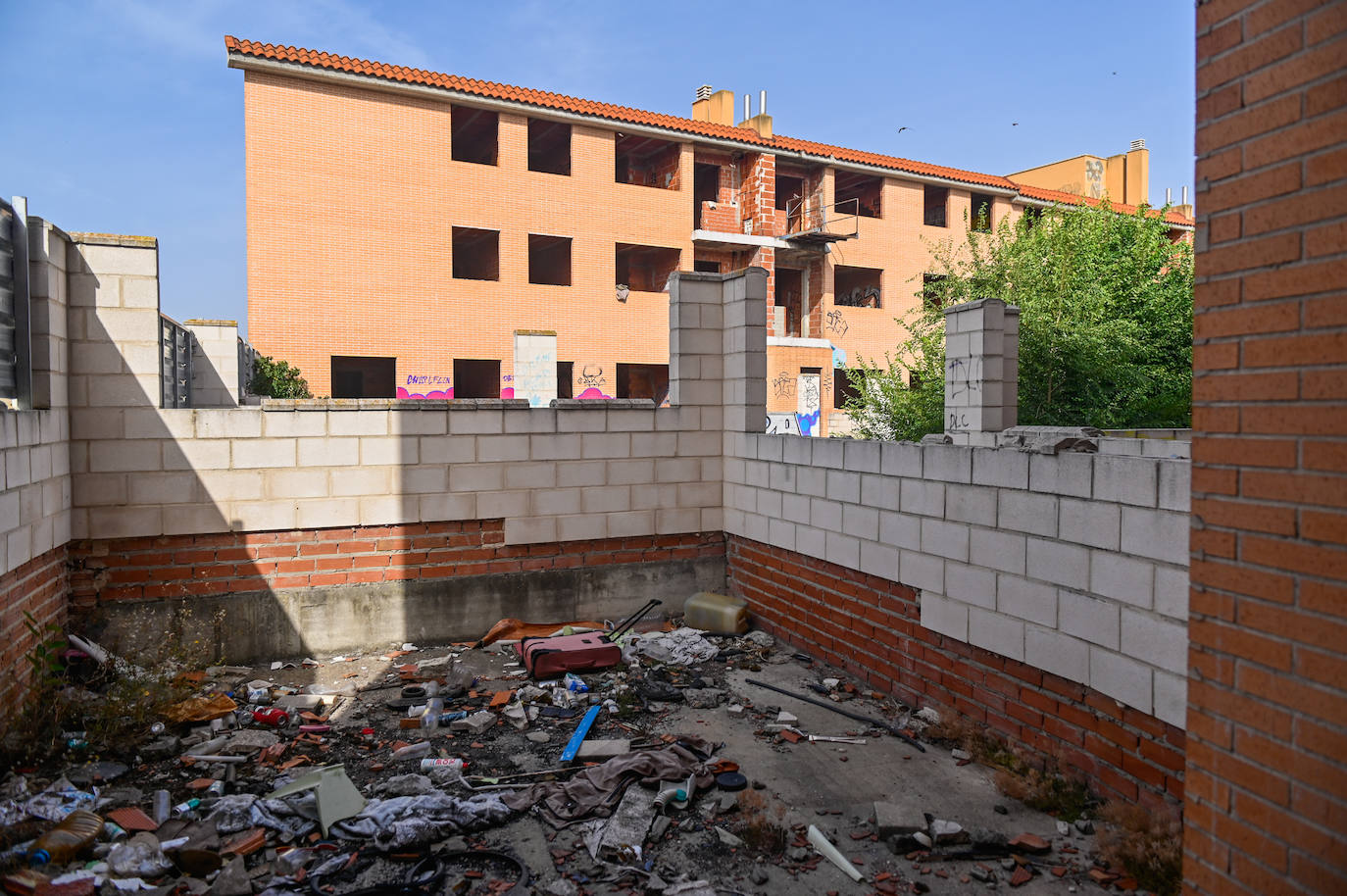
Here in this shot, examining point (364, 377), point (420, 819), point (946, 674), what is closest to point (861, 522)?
point (946, 674)

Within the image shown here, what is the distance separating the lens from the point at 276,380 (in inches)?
656

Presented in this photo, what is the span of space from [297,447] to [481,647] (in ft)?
7.82

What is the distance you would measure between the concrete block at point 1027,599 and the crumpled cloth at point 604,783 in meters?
2.06

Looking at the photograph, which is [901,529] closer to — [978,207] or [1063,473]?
[1063,473]

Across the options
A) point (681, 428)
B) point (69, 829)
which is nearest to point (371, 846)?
point (69, 829)

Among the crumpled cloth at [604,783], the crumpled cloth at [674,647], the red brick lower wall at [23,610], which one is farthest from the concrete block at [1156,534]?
the red brick lower wall at [23,610]

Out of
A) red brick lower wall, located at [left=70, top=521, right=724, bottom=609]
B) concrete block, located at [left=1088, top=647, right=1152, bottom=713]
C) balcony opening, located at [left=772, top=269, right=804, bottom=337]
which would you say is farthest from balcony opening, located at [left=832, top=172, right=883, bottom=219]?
concrete block, located at [left=1088, top=647, right=1152, bottom=713]

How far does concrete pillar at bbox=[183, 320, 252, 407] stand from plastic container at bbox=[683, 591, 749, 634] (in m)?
8.68

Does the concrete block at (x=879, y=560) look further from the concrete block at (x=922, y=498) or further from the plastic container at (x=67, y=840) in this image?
the plastic container at (x=67, y=840)

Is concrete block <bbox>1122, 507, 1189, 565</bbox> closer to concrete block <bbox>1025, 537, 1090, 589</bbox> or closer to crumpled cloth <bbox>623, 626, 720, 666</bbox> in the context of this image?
concrete block <bbox>1025, 537, 1090, 589</bbox>

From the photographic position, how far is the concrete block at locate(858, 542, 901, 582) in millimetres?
5934

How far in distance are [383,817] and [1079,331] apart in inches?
497

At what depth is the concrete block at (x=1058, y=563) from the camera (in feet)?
14.3

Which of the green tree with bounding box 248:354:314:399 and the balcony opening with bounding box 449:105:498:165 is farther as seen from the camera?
the balcony opening with bounding box 449:105:498:165
